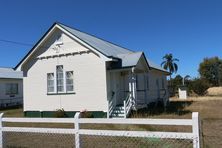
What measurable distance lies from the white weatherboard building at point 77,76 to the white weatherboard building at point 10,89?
1257cm

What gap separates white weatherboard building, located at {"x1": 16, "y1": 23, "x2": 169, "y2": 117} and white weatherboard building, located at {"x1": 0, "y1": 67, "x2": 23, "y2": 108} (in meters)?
12.6

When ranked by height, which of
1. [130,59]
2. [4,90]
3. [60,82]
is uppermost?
[130,59]

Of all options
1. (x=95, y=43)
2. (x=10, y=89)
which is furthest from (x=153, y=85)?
(x=10, y=89)

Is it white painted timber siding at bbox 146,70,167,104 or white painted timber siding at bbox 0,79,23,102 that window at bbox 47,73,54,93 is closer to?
white painted timber siding at bbox 146,70,167,104

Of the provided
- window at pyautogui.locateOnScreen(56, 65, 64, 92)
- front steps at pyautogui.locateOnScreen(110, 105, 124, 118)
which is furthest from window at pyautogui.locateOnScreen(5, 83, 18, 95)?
front steps at pyautogui.locateOnScreen(110, 105, 124, 118)

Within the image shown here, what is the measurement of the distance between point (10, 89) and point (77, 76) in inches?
707

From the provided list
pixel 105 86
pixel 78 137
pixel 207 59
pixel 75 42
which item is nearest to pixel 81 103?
pixel 105 86

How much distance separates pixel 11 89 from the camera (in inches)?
1336

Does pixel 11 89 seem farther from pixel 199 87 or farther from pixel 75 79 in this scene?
pixel 199 87

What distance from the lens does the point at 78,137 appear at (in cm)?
723

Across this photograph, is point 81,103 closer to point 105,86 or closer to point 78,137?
point 105,86

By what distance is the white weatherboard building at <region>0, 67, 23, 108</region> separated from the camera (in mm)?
32250

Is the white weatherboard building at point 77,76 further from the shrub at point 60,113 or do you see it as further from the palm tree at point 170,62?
the palm tree at point 170,62

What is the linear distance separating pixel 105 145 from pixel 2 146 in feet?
10.0
